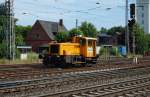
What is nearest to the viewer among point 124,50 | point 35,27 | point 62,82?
point 62,82

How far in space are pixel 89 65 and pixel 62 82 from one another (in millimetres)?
17394

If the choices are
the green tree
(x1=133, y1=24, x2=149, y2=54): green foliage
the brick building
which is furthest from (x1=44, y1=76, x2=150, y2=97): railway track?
the green tree

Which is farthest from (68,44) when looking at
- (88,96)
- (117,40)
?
(117,40)

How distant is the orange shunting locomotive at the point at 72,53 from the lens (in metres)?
34.8

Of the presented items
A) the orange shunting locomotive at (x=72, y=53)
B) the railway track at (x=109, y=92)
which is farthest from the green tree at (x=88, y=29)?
the railway track at (x=109, y=92)

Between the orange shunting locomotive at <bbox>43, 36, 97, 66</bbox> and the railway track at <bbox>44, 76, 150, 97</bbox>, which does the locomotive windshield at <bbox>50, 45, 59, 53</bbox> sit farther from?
the railway track at <bbox>44, 76, 150, 97</bbox>

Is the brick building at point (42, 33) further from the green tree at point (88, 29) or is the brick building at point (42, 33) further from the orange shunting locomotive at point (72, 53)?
the orange shunting locomotive at point (72, 53)

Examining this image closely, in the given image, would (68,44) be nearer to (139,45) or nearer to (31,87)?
(31,87)

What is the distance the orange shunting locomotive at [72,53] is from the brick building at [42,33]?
184 ft

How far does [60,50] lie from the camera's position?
35.1 metres

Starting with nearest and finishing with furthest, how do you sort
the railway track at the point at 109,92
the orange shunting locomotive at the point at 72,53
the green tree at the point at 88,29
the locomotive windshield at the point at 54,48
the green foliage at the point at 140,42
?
the railway track at the point at 109,92 < the orange shunting locomotive at the point at 72,53 < the locomotive windshield at the point at 54,48 < the green foliage at the point at 140,42 < the green tree at the point at 88,29

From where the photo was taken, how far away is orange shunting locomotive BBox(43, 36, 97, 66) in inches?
1368

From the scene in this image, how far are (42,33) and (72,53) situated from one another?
60.3m

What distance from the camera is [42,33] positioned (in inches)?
3755
